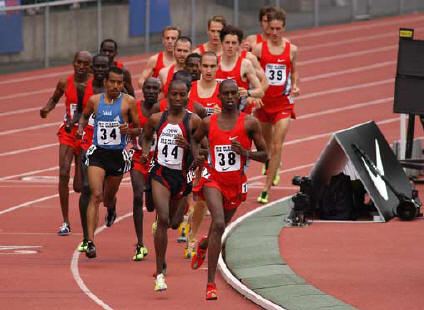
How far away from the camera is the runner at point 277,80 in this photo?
60.5ft

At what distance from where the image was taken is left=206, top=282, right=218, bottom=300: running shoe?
39.0 ft

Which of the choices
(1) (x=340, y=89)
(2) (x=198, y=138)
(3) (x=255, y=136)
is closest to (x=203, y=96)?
(2) (x=198, y=138)

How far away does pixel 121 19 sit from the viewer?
32594 mm

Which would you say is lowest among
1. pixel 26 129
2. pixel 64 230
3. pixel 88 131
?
pixel 26 129

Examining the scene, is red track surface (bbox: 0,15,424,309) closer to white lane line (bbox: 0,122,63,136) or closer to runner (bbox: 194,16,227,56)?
white lane line (bbox: 0,122,63,136)

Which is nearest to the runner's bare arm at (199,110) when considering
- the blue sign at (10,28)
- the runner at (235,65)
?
the runner at (235,65)

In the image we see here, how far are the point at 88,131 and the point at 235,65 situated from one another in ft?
9.15

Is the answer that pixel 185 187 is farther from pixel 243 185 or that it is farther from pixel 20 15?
pixel 20 15

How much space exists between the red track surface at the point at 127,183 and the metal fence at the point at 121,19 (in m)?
0.51

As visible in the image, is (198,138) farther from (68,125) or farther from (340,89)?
(340,89)

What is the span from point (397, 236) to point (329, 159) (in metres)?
1.58

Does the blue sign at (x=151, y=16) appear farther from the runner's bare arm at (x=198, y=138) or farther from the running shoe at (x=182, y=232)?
the runner's bare arm at (x=198, y=138)

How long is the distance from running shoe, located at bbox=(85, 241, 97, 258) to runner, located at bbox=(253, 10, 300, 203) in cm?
448

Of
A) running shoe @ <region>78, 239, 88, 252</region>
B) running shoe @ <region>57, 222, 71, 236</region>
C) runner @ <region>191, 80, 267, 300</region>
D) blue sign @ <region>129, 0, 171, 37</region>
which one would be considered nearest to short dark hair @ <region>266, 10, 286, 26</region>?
running shoe @ <region>57, 222, 71, 236</region>
